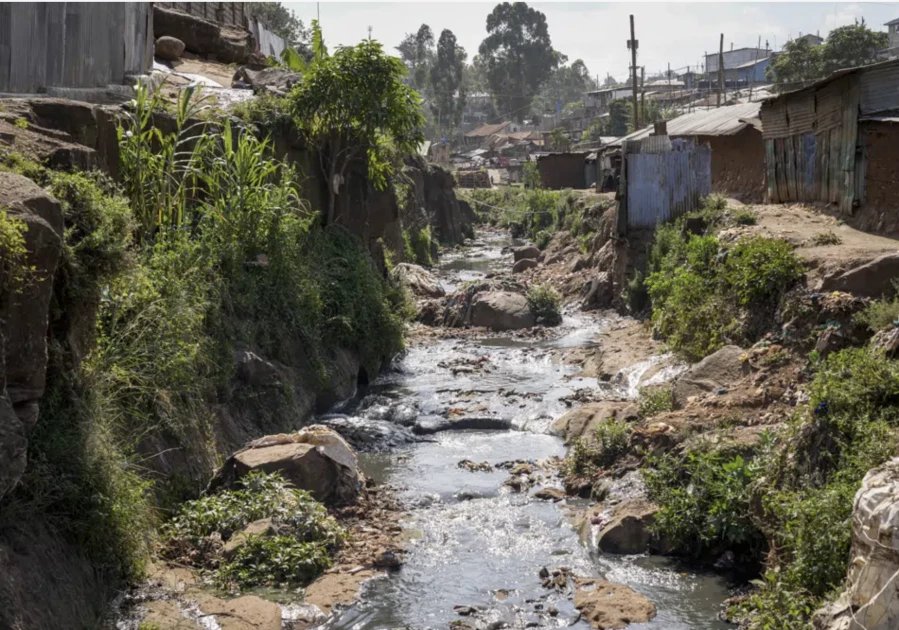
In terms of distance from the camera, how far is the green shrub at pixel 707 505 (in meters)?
7.81

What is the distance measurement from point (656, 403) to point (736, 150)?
13029 millimetres

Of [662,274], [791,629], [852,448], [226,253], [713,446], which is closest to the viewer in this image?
[791,629]

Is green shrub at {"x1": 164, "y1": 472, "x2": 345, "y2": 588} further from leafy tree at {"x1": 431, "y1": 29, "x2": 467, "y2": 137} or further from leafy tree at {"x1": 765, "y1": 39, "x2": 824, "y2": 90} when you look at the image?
leafy tree at {"x1": 431, "y1": 29, "x2": 467, "y2": 137}

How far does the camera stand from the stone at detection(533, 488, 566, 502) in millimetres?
9688

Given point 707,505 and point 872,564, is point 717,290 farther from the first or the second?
point 872,564

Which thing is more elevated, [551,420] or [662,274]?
[662,274]

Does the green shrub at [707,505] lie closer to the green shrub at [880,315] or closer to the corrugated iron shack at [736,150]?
the green shrub at [880,315]

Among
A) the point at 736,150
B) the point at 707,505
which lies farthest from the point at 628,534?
the point at 736,150

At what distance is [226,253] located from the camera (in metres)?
11.6

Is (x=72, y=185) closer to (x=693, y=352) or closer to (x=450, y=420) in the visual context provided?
(x=450, y=420)

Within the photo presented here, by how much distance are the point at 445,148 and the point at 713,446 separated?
52.3 m

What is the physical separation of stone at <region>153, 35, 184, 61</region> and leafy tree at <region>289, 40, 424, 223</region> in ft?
14.0

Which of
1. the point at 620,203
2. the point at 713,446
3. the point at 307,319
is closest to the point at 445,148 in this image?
the point at 620,203

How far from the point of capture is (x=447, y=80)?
77188 mm
